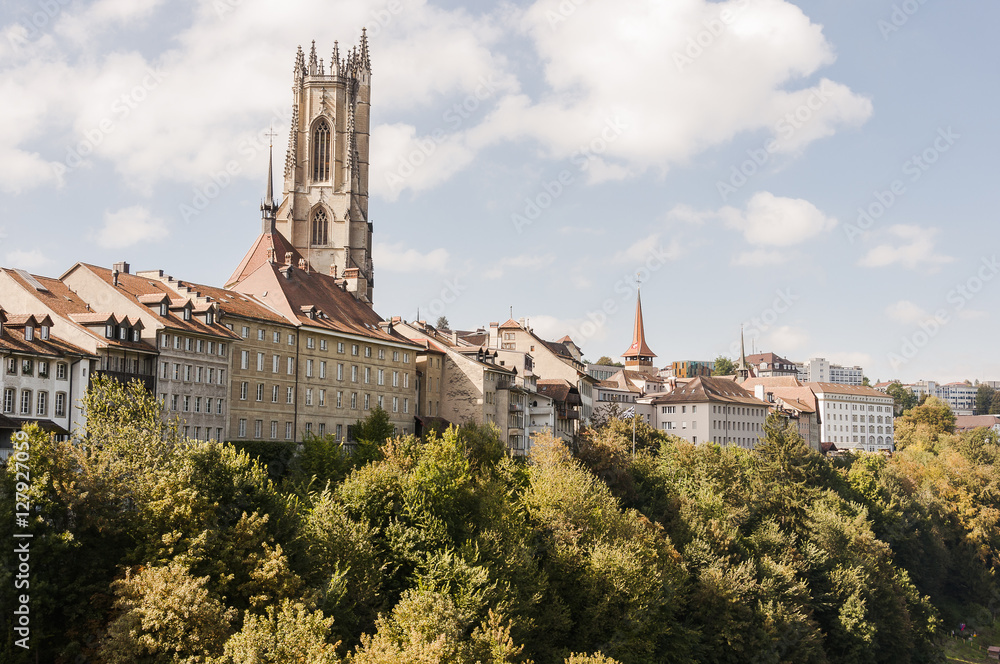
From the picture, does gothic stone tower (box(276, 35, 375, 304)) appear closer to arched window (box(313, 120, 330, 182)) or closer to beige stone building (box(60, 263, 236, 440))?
arched window (box(313, 120, 330, 182))

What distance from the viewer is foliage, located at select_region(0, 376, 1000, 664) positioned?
113 feet

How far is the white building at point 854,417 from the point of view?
582 ft

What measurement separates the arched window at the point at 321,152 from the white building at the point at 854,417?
104m

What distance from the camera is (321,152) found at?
12131 centimetres

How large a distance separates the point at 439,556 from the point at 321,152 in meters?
85.8

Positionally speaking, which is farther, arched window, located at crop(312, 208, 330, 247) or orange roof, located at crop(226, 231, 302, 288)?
arched window, located at crop(312, 208, 330, 247)

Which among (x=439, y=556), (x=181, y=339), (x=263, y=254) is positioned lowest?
(x=439, y=556)

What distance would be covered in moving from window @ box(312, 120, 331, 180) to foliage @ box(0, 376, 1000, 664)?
53.1 meters

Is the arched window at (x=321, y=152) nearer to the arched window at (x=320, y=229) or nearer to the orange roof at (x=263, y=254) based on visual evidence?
the arched window at (x=320, y=229)

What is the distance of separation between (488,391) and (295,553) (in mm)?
41299

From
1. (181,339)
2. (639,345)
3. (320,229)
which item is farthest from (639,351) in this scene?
(181,339)

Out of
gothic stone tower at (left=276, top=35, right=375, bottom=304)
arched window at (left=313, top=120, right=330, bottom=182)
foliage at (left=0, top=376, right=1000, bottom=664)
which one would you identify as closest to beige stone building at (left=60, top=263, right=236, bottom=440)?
foliage at (left=0, top=376, right=1000, bottom=664)

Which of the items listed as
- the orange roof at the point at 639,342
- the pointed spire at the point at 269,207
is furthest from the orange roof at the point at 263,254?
the orange roof at the point at 639,342

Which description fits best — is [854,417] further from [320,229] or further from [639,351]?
[320,229]
